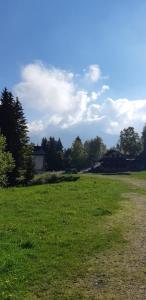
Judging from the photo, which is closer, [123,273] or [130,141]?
[123,273]

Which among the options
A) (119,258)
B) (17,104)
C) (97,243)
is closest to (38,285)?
(119,258)

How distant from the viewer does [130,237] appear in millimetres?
16125

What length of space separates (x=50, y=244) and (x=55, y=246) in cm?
29

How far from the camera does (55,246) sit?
46.2 feet

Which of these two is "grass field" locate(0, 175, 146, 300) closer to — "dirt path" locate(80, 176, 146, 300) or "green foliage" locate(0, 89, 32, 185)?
"dirt path" locate(80, 176, 146, 300)

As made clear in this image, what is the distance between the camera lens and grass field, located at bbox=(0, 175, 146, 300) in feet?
33.2

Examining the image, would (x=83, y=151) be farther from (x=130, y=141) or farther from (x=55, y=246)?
(x=55, y=246)

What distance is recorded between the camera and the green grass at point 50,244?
1025 centimetres

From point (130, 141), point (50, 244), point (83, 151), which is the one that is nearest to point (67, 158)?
point (83, 151)

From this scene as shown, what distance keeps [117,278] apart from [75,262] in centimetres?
163

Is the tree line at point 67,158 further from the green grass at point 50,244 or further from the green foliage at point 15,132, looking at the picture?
the green grass at point 50,244

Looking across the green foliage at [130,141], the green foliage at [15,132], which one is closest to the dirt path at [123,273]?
the green foliage at [15,132]

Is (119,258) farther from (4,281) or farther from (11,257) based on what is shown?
(4,281)

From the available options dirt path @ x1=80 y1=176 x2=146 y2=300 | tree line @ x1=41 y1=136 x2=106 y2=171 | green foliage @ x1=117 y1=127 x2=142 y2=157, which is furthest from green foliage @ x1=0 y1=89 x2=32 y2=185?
green foliage @ x1=117 y1=127 x2=142 y2=157
